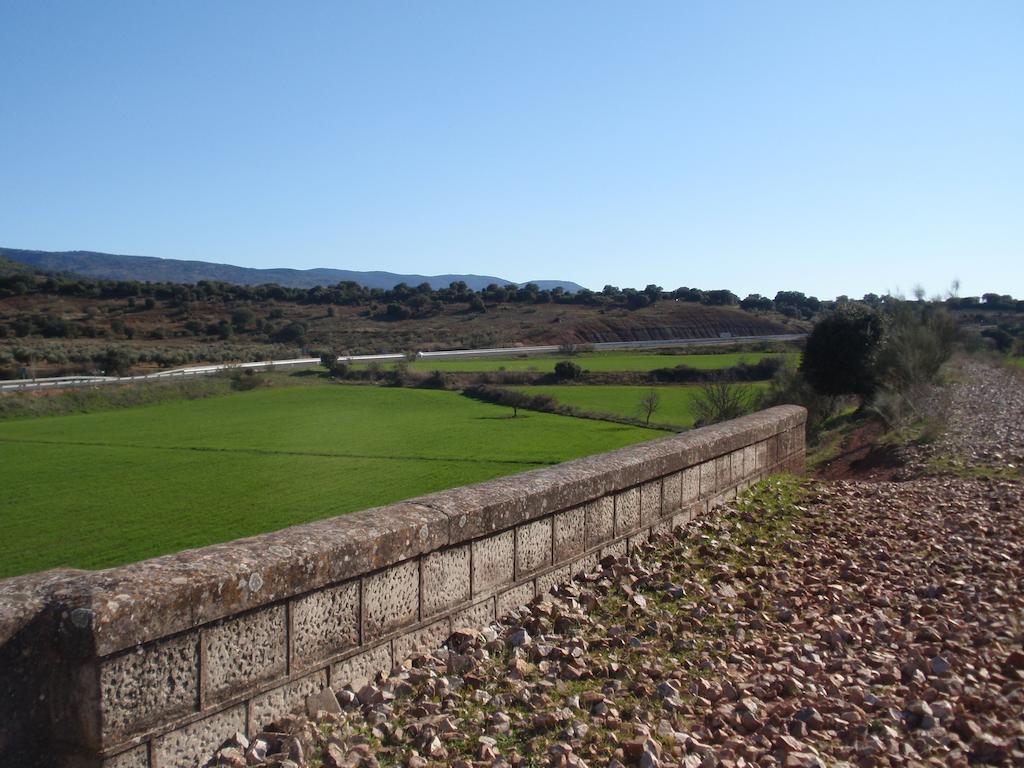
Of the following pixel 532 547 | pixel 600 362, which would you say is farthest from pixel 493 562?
pixel 600 362

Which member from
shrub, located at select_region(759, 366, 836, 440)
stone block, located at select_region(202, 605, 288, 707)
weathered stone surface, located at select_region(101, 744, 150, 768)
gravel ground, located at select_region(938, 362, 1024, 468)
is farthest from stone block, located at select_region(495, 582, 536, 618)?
shrub, located at select_region(759, 366, 836, 440)

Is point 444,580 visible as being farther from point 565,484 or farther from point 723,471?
point 723,471

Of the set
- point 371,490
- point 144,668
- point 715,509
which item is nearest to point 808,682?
point 144,668

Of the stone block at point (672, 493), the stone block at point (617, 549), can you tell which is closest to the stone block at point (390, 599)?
the stone block at point (617, 549)

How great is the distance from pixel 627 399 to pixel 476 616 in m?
38.8

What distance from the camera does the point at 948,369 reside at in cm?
3234

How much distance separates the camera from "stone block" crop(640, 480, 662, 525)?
248 inches

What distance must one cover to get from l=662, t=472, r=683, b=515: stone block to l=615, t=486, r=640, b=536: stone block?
0.45 metres

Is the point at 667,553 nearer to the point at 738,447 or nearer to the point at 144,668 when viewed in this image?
the point at 738,447

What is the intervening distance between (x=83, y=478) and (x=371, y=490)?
8.71 m

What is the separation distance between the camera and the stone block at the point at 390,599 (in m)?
3.90

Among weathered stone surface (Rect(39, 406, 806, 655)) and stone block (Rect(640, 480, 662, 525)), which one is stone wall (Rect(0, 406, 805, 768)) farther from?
stone block (Rect(640, 480, 662, 525))

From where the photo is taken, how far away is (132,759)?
9.53 feet

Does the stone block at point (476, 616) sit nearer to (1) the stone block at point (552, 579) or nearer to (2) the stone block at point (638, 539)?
(1) the stone block at point (552, 579)
